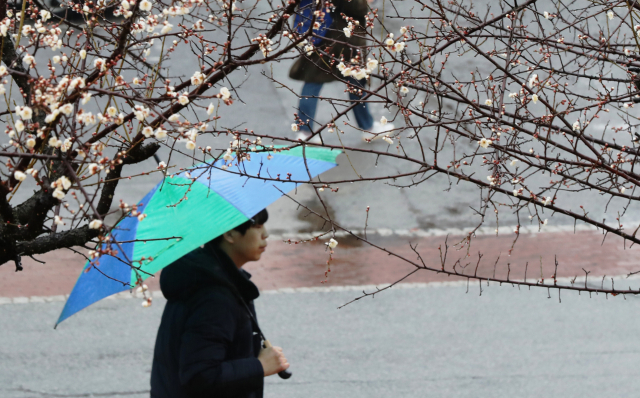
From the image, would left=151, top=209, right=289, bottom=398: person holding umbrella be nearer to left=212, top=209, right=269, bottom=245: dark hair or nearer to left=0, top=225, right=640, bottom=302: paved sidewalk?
left=212, top=209, right=269, bottom=245: dark hair

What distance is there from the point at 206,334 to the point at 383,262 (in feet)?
14.1

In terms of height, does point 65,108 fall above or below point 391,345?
above

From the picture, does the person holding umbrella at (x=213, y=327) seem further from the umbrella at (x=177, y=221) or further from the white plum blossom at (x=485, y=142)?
the white plum blossom at (x=485, y=142)

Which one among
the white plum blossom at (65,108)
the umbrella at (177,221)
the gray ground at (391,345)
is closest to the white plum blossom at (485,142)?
the umbrella at (177,221)

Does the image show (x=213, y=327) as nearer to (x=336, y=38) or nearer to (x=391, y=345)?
(x=391, y=345)

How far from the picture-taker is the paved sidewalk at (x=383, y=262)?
23.5 feet

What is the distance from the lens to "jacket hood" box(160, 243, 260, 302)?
139 inches

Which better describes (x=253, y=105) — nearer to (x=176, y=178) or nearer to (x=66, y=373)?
(x=66, y=373)

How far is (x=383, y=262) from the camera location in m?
7.55

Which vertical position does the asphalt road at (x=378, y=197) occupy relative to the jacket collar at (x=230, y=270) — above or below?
above

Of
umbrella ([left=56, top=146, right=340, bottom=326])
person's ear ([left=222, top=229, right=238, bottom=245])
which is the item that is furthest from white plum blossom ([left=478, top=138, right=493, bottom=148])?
person's ear ([left=222, top=229, right=238, bottom=245])

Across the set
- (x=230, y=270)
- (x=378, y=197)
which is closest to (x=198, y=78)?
(x=230, y=270)

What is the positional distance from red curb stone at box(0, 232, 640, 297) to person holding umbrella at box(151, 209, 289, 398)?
343 centimetres

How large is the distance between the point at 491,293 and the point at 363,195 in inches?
88.5
